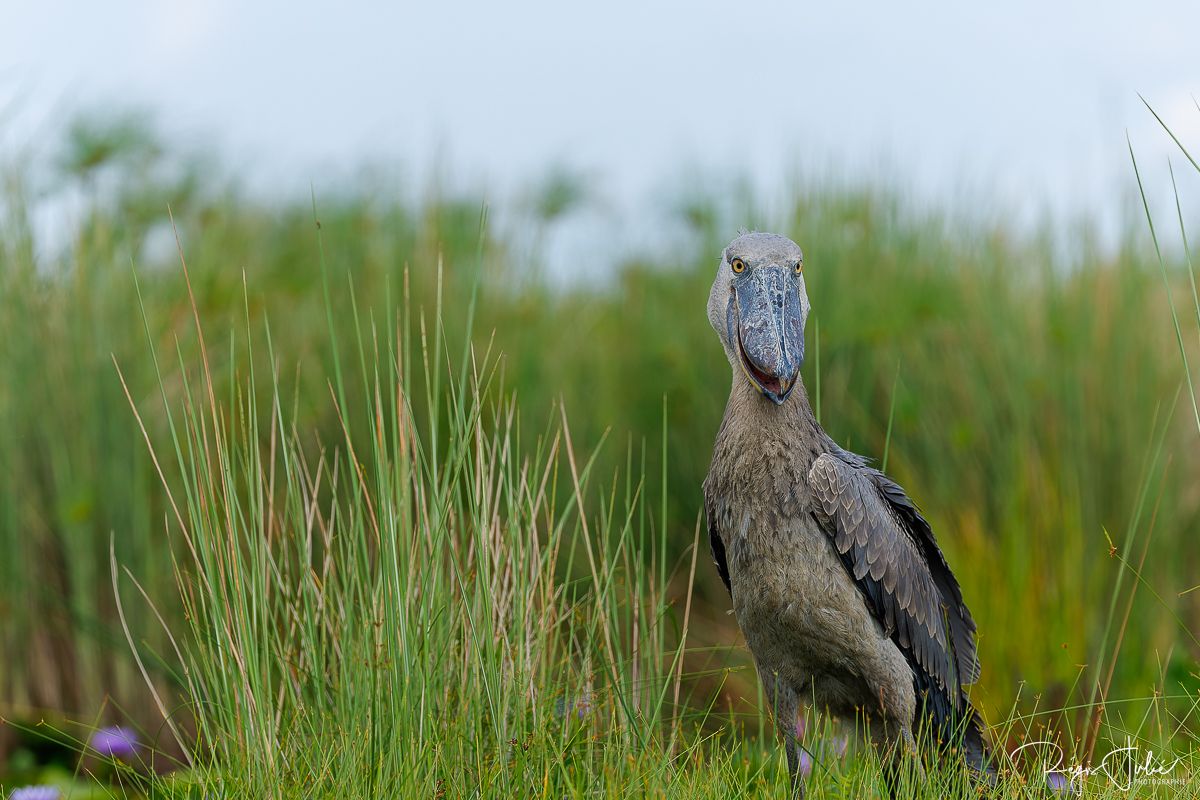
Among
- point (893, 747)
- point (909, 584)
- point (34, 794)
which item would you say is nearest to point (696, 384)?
point (909, 584)

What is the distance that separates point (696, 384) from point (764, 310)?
398 centimetres

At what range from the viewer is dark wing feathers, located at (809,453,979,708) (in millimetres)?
3398

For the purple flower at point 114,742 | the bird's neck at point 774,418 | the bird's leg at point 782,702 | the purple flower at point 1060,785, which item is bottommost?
the purple flower at point 114,742

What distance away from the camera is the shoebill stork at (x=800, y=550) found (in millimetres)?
3346

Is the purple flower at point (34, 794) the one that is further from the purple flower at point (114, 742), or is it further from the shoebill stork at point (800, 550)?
the shoebill stork at point (800, 550)

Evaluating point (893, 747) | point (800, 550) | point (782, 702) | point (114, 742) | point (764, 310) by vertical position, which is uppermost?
point (764, 310)

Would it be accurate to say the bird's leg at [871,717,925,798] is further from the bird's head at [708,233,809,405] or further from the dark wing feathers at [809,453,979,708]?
→ the bird's head at [708,233,809,405]

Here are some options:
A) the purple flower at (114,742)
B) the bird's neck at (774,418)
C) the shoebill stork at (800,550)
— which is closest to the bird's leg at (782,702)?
the shoebill stork at (800,550)

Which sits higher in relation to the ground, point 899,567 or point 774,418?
point 774,418

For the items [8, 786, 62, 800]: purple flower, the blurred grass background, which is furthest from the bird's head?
[8, 786, 62, 800]: purple flower

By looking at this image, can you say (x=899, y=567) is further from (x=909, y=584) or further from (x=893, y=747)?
(x=893, y=747)

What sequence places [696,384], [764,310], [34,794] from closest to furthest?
1. [764,310]
2. [34,794]
3. [696,384]

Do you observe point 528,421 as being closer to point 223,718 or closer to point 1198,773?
point 223,718

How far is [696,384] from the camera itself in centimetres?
722
